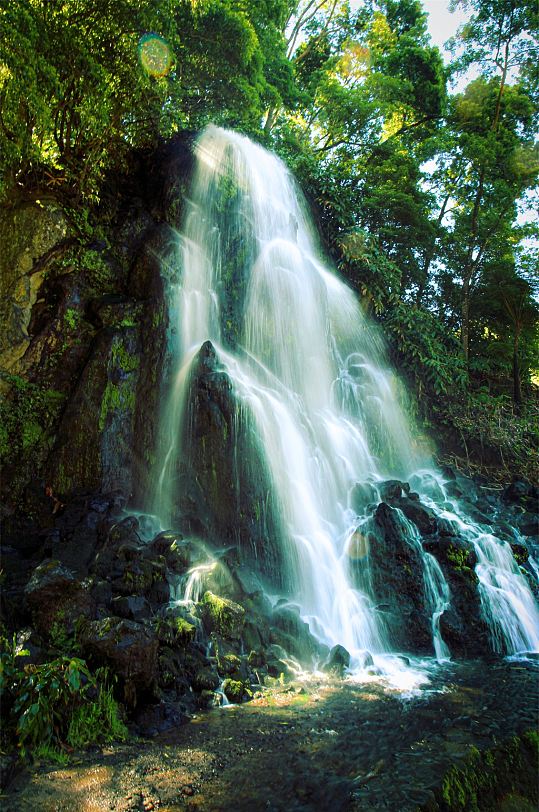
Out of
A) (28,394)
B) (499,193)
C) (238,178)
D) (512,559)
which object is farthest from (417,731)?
(499,193)

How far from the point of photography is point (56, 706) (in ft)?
13.8

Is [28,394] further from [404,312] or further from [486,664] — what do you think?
[404,312]

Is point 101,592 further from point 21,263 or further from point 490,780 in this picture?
point 21,263

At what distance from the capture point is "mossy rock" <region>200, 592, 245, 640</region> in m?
6.21

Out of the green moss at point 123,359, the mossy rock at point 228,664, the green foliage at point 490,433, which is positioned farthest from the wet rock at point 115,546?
the green foliage at point 490,433

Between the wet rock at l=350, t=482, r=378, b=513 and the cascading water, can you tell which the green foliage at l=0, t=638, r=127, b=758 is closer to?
the cascading water

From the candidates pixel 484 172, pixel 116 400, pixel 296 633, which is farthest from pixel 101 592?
pixel 484 172

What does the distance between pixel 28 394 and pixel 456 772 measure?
31.3 feet

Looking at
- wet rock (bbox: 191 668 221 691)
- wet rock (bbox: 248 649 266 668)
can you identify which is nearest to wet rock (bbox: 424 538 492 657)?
wet rock (bbox: 248 649 266 668)

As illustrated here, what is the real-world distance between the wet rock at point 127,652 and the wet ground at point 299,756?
0.55m

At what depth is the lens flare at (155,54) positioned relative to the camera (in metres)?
11.2

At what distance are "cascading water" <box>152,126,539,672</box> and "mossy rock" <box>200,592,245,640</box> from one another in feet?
5.47

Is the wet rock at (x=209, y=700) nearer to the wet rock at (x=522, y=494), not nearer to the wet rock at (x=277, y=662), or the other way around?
the wet rock at (x=277, y=662)

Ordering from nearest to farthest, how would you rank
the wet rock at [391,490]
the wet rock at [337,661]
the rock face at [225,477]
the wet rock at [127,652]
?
the wet rock at [127,652], the wet rock at [337,661], the rock face at [225,477], the wet rock at [391,490]
